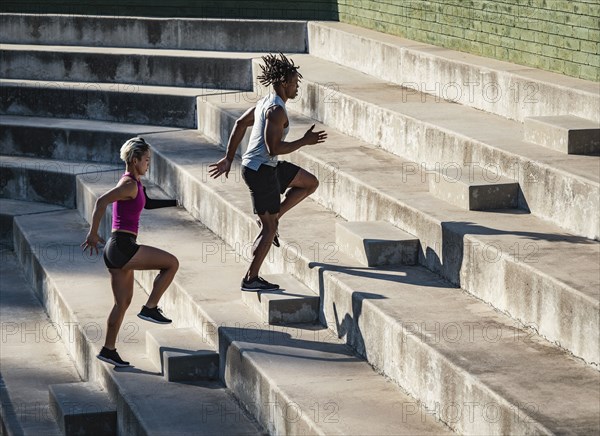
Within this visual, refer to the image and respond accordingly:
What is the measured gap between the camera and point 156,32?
14.4 metres

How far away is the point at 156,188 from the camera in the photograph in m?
11.1

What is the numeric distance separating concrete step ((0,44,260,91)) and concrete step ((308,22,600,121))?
104 cm

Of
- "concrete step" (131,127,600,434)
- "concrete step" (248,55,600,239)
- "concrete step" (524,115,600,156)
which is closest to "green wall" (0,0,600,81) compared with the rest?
"concrete step" (248,55,600,239)

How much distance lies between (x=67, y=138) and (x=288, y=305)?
5992 mm

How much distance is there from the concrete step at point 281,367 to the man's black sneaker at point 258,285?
0.16 metres

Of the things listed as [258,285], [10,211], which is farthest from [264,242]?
[10,211]

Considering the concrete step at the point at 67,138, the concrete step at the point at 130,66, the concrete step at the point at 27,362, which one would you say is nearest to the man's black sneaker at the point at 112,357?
the concrete step at the point at 27,362

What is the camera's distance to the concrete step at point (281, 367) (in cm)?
593

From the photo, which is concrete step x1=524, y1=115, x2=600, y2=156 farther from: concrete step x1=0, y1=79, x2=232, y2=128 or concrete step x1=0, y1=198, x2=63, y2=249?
concrete step x1=0, y1=198, x2=63, y2=249

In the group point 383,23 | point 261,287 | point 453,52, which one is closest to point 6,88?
point 383,23

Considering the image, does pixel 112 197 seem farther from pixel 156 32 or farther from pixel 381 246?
pixel 156 32

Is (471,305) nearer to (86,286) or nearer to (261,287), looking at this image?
(261,287)

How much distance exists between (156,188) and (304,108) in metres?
1.58

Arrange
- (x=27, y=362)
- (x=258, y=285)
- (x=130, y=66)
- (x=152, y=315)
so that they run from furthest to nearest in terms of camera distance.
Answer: (x=130, y=66)
(x=27, y=362)
(x=152, y=315)
(x=258, y=285)
